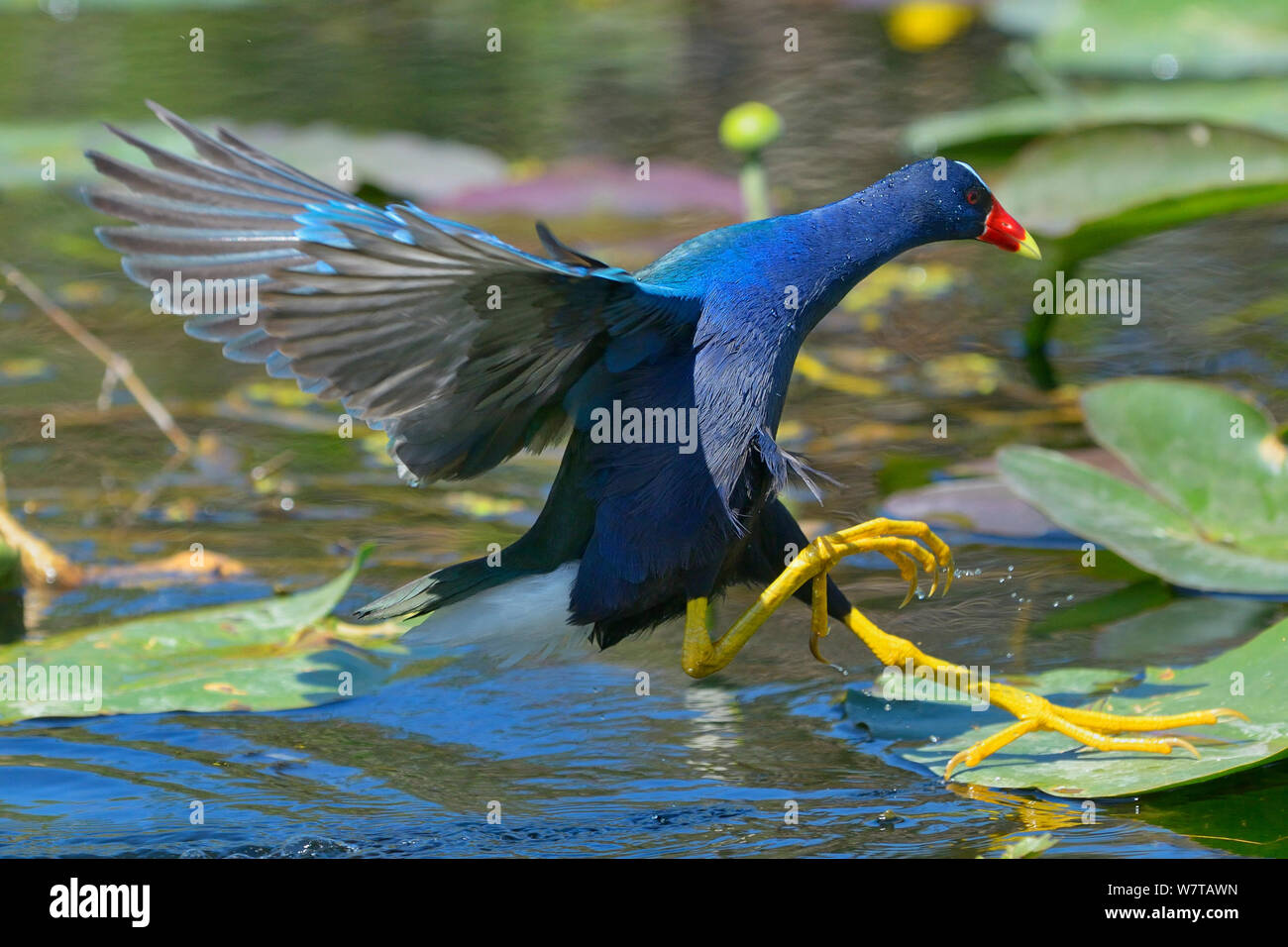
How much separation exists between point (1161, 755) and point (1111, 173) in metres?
2.24

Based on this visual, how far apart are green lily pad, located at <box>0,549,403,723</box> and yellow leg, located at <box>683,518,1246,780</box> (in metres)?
0.70

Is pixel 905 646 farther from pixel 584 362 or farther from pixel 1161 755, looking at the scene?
pixel 584 362

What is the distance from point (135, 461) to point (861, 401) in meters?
1.99

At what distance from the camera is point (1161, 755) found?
2963mm

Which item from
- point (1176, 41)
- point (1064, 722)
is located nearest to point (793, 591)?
point (1064, 722)

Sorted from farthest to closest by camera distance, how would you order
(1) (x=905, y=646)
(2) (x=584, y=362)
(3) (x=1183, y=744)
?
(1) (x=905, y=646), (2) (x=584, y=362), (3) (x=1183, y=744)

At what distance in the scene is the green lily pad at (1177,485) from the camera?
348cm

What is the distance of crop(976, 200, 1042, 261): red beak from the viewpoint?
3.51 m

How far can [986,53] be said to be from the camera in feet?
26.2

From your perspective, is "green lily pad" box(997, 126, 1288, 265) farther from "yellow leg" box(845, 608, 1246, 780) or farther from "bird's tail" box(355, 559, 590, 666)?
"bird's tail" box(355, 559, 590, 666)

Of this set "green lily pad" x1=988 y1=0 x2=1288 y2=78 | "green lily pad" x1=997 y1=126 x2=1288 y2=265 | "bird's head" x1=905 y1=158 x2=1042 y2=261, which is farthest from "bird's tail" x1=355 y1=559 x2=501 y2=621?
"green lily pad" x1=988 y1=0 x2=1288 y2=78
